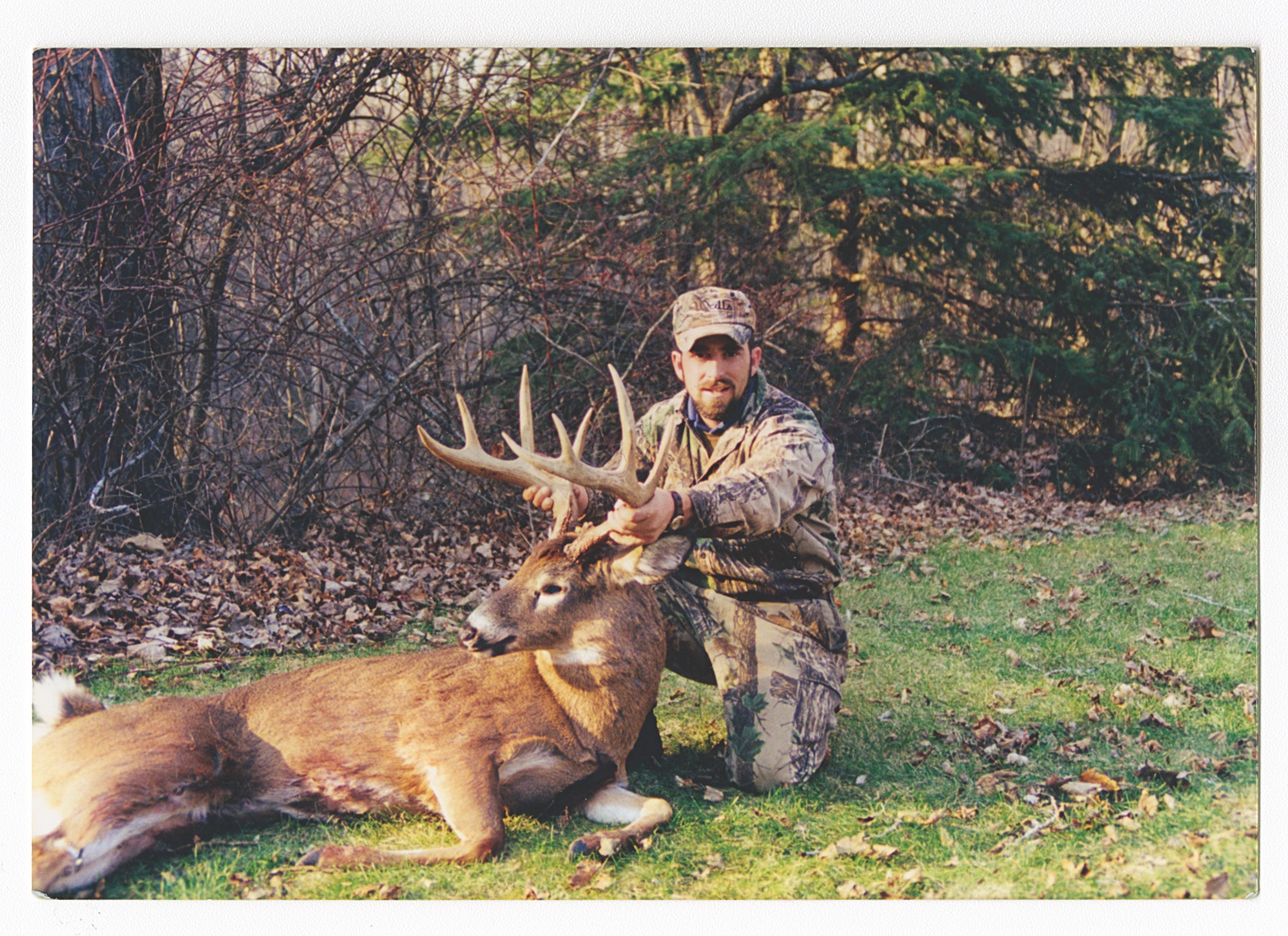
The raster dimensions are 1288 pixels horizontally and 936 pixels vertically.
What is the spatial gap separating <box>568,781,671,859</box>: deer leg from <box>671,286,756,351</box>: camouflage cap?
1.65 m

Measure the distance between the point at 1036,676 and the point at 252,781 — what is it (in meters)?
3.40

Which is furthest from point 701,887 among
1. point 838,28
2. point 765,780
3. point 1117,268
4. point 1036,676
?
point 1117,268

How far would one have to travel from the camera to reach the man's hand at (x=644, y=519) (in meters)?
3.55

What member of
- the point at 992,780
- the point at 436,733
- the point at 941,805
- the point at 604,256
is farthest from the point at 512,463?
the point at 604,256

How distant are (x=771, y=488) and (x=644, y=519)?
53cm

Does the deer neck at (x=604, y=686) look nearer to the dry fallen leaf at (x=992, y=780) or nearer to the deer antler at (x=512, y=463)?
the deer antler at (x=512, y=463)

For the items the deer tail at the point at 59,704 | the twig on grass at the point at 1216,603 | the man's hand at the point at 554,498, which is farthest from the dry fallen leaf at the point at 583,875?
the twig on grass at the point at 1216,603

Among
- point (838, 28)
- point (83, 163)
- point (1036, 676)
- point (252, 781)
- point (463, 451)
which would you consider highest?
point (838, 28)

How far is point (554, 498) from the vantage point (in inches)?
157

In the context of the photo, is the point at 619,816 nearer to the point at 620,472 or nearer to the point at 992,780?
the point at 620,472

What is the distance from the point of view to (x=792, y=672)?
4102 mm

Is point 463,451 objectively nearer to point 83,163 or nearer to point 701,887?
point 701,887

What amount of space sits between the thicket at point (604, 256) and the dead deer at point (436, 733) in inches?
93.7

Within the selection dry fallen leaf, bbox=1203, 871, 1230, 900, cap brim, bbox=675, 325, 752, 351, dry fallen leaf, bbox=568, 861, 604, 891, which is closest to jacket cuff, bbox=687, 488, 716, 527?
cap brim, bbox=675, 325, 752, 351
